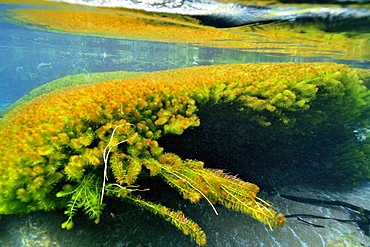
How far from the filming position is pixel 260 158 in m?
3.18

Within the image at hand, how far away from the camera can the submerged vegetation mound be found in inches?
69.2

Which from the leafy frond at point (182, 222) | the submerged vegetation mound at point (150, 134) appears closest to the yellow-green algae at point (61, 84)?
the submerged vegetation mound at point (150, 134)

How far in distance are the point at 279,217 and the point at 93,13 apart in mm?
9824

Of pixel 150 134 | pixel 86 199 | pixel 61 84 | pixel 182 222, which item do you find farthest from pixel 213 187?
pixel 61 84

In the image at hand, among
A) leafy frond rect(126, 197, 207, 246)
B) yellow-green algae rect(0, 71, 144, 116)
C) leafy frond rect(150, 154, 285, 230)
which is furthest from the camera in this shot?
yellow-green algae rect(0, 71, 144, 116)

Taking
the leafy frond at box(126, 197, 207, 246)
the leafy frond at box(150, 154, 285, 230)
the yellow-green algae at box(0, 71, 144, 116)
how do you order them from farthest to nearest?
the yellow-green algae at box(0, 71, 144, 116) → the leafy frond at box(150, 154, 285, 230) → the leafy frond at box(126, 197, 207, 246)

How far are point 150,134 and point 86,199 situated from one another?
95cm

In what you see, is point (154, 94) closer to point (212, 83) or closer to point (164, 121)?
point (164, 121)

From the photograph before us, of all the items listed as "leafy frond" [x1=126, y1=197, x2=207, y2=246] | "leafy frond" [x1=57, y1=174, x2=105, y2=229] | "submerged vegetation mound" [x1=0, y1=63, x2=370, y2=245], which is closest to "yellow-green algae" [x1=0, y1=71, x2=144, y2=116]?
"submerged vegetation mound" [x1=0, y1=63, x2=370, y2=245]

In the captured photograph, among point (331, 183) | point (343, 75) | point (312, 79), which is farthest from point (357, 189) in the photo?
point (312, 79)

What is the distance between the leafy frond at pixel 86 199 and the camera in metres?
1.79

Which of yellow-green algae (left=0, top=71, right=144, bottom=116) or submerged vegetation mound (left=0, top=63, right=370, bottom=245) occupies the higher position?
submerged vegetation mound (left=0, top=63, right=370, bottom=245)

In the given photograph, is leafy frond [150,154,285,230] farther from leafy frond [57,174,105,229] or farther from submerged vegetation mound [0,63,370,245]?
leafy frond [57,174,105,229]

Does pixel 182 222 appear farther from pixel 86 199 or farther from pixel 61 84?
pixel 61 84
